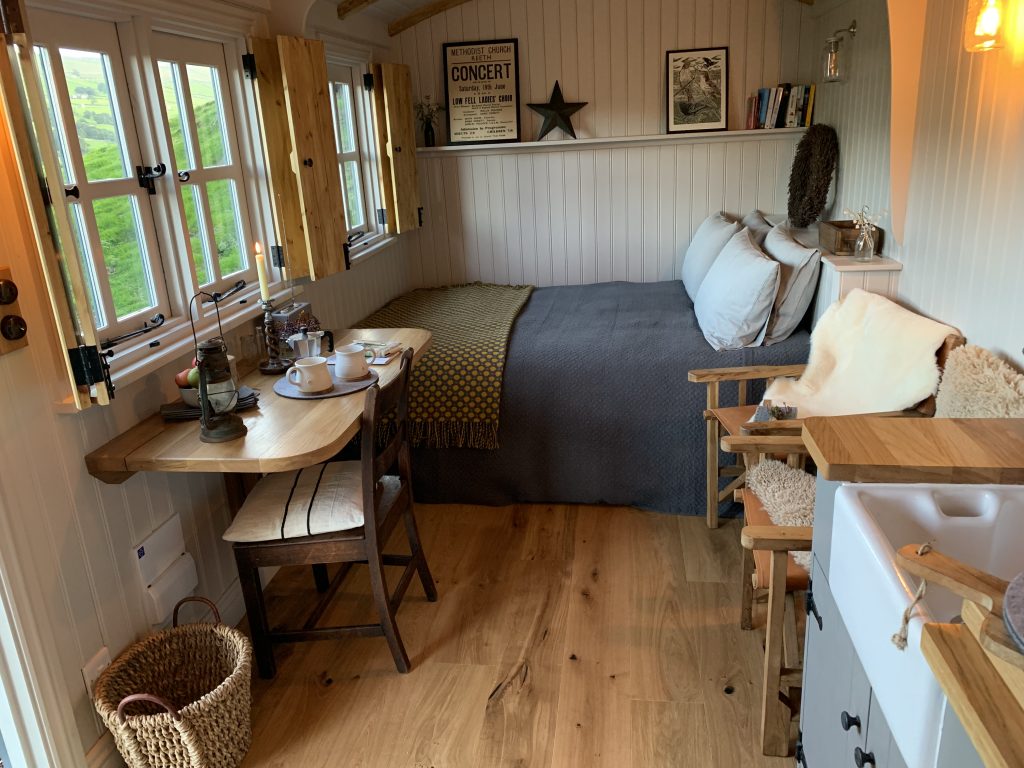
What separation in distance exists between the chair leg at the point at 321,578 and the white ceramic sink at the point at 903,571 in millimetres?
1779

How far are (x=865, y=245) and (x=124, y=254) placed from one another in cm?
239

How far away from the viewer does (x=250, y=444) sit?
1858 millimetres

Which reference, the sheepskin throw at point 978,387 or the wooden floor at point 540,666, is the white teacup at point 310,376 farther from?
the sheepskin throw at point 978,387

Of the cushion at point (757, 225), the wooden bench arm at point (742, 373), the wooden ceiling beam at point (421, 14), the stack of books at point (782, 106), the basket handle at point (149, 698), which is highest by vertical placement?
the wooden ceiling beam at point (421, 14)

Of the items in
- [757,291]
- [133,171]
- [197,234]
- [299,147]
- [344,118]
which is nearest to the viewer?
[133,171]

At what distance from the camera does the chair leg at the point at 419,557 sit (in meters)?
2.48

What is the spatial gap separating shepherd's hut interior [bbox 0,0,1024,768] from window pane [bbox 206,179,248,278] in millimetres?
17

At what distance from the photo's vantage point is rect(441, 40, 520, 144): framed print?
4203mm

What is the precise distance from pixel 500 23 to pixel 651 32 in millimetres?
813

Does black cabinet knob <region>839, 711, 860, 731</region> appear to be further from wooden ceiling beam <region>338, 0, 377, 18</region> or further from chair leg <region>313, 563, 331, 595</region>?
wooden ceiling beam <region>338, 0, 377, 18</region>

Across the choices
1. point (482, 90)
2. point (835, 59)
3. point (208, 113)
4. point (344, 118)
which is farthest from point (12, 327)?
point (482, 90)

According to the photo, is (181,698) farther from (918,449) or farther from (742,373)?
(742,373)

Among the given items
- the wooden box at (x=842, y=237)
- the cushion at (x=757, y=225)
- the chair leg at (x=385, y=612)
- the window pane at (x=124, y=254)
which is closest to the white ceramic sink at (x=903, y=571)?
the chair leg at (x=385, y=612)

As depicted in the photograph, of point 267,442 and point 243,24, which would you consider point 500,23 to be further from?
point 267,442
